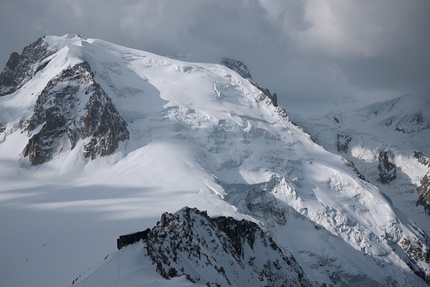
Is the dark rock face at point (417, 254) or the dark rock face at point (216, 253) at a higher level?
the dark rock face at point (216, 253)

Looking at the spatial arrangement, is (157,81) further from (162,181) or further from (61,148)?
(162,181)

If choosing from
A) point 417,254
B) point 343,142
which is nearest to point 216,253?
point 417,254

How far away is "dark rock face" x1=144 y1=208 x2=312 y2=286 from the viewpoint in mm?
30516

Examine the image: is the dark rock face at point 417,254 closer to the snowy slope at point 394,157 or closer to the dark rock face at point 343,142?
the snowy slope at point 394,157

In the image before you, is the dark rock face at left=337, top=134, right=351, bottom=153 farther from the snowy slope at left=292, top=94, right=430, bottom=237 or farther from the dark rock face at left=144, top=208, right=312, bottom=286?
the dark rock face at left=144, top=208, right=312, bottom=286

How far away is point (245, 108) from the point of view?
111562 millimetres

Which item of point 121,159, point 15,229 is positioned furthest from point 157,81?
point 15,229

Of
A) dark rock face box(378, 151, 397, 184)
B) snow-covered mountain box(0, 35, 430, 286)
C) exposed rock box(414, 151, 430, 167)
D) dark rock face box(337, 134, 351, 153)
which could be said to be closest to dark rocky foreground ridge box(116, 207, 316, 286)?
snow-covered mountain box(0, 35, 430, 286)

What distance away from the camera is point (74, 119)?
A: 8656cm

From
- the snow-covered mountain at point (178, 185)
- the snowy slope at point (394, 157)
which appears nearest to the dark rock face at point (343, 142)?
the snowy slope at point (394, 157)

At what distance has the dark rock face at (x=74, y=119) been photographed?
3236 inches

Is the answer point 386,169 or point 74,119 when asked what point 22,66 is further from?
point 386,169

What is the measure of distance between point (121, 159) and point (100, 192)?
631 inches

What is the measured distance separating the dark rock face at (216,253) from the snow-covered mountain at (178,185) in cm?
22
